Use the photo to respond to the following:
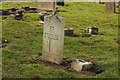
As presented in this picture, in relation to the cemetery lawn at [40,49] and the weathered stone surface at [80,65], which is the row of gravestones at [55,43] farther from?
the cemetery lawn at [40,49]

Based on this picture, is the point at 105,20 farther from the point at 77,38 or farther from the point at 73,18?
the point at 77,38

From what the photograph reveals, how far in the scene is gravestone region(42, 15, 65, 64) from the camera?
10547 mm

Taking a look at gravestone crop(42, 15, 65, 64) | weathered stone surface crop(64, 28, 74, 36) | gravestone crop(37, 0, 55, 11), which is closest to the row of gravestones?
gravestone crop(42, 15, 65, 64)

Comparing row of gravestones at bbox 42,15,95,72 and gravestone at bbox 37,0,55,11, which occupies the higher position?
gravestone at bbox 37,0,55,11

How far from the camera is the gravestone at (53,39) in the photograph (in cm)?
1055

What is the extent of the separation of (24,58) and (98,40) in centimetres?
544

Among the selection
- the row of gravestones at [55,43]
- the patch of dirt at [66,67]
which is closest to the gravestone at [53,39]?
the row of gravestones at [55,43]

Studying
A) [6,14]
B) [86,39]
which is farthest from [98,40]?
[6,14]

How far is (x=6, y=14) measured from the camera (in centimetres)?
2264

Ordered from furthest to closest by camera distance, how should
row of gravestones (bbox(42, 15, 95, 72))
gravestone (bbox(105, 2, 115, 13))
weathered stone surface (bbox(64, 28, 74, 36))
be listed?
gravestone (bbox(105, 2, 115, 13)) < weathered stone surface (bbox(64, 28, 74, 36)) < row of gravestones (bbox(42, 15, 95, 72))

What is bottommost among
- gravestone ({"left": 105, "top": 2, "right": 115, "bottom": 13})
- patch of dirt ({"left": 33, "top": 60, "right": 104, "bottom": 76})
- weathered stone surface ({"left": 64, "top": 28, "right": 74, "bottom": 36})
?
patch of dirt ({"left": 33, "top": 60, "right": 104, "bottom": 76})

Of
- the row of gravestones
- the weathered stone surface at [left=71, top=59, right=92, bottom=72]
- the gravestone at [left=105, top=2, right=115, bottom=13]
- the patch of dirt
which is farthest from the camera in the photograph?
the gravestone at [left=105, top=2, right=115, bottom=13]

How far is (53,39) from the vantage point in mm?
10773

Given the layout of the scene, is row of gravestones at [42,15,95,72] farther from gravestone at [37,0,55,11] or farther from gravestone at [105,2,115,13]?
gravestone at [105,2,115,13]
